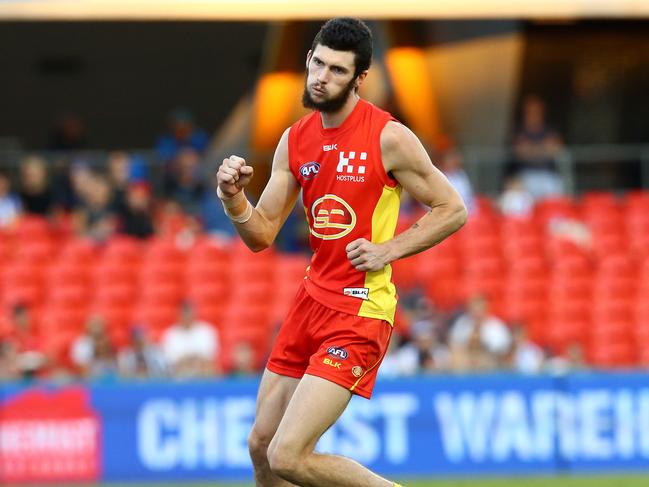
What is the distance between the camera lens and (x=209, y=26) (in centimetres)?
2331

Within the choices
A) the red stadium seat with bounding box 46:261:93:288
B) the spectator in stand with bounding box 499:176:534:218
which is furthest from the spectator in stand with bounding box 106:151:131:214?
the spectator in stand with bounding box 499:176:534:218

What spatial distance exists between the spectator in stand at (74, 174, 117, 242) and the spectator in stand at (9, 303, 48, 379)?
6.13 feet

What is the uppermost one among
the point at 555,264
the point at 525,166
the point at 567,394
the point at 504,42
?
the point at 504,42

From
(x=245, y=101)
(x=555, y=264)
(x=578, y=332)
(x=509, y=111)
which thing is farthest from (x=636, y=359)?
(x=245, y=101)

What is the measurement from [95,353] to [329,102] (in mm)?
8212

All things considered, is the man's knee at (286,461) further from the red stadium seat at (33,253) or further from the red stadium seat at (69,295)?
the red stadium seat at (33,253)

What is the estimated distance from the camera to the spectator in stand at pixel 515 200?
18.0 m

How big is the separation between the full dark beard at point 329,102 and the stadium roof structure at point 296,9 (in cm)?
1222

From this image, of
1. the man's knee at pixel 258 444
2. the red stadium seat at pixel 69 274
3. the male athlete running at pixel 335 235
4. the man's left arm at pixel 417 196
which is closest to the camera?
the male athlete running at pixel 335 235

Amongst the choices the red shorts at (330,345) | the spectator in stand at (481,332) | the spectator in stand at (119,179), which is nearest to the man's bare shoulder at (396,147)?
the red shorts at (330,345)

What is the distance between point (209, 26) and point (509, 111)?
530cm

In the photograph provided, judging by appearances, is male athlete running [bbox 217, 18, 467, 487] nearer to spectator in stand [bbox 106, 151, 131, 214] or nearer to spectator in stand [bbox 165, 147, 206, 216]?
spectator in stand [bbox 106, 151, 131, 214]

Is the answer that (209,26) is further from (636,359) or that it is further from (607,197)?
Answer: (636,359)

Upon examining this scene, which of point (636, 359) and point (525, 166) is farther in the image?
point (525, 166)
